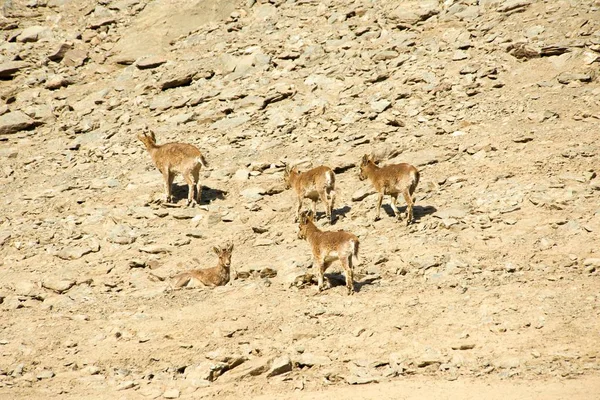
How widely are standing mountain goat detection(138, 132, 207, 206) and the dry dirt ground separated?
0.41 m

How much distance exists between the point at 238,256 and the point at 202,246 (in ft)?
3.34

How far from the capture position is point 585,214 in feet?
45.3

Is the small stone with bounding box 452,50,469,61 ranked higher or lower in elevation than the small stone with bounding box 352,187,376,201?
higher

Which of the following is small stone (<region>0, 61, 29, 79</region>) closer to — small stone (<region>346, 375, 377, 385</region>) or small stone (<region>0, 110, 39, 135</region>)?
small stone (<region>0, 110, 39, 135</region>)

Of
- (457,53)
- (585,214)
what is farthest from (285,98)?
(585,214)

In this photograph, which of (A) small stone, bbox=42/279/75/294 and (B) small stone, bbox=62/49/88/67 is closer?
(A) small stone, bbox=42/279/75/294

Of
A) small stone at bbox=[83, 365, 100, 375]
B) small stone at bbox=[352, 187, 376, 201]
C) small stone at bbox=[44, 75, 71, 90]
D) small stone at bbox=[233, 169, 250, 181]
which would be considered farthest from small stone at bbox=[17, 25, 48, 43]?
small stone at bbox=[83, 365, 100, 375]

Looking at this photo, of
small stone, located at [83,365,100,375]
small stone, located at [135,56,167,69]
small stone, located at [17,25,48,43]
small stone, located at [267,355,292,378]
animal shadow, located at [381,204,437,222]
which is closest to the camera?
small stone, located at [267,355,292,378]

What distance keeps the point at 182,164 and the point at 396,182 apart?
5.52m

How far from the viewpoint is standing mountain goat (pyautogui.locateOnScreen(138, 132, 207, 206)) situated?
58.1ft

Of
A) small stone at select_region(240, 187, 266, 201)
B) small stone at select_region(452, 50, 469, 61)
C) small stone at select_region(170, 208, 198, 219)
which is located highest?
small stone at select_region(452, 50, 469, 61)

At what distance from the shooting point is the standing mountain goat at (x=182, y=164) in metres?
17.7

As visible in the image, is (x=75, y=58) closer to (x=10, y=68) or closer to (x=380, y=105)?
(x=10, y=68)

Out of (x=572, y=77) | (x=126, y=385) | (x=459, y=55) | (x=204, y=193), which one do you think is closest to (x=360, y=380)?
(x=126, y=385)
